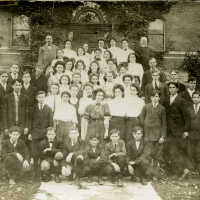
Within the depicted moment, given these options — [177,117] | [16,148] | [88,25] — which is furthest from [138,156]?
[88,25]

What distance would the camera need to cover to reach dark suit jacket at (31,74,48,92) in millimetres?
5562

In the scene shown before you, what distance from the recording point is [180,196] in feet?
14.7

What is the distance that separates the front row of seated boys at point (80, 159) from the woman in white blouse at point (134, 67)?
1.35 meters

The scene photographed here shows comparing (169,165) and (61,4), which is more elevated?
(61,4)

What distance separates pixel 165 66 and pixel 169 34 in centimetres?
76

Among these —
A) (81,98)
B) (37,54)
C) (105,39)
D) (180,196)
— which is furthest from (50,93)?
(180,196)

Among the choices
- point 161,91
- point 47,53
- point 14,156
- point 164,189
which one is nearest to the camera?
point 164,189

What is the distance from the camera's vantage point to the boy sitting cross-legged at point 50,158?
490cm

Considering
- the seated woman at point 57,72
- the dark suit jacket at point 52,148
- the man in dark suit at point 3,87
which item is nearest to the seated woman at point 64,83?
the seated woman at point 57,72

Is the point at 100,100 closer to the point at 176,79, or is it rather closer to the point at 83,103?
the point at 83,103

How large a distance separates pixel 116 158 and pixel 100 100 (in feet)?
3.28

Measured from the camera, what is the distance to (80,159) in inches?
192

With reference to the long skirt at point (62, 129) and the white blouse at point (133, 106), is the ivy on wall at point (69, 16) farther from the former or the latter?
the long skirt at point (62, 129)

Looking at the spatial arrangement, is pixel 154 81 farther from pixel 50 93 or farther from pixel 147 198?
pixel 147 198
